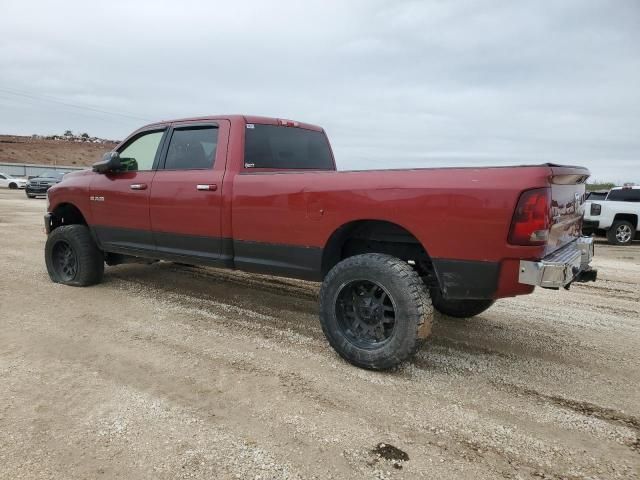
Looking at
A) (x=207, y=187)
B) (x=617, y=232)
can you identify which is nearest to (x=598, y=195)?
(x=617, y=232)

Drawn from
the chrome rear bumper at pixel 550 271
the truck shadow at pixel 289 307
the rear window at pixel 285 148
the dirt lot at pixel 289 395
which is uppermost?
the rear window at pixel 285 148

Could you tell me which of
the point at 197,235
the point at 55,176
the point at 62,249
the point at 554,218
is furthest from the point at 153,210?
the point at 55,176

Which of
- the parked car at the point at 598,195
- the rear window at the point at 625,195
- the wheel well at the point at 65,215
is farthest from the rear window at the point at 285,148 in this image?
the parked car at the point at 598,195

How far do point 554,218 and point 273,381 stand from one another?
214 cm

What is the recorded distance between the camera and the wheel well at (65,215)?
592 cm

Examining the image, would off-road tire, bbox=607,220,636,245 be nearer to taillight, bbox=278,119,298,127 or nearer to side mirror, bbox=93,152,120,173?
taillight, bbox=278,119,298,127

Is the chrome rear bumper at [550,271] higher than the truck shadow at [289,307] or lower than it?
higher

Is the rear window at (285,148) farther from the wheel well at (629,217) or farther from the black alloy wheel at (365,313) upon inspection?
the wheel well at (629,217)

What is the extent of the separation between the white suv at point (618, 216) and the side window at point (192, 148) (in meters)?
11.6

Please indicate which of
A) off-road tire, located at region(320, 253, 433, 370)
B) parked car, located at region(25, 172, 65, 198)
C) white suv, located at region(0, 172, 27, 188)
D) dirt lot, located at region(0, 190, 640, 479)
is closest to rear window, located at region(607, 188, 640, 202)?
dirt lot, located at region(0, 190, 640, 479)

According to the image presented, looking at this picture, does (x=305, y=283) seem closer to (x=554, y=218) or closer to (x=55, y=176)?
(x=554, y=218)

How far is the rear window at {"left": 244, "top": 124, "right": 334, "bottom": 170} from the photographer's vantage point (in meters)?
4.45

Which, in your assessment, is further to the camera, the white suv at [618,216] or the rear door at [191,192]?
the white suv at [618,216]

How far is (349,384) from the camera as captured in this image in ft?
10.4
